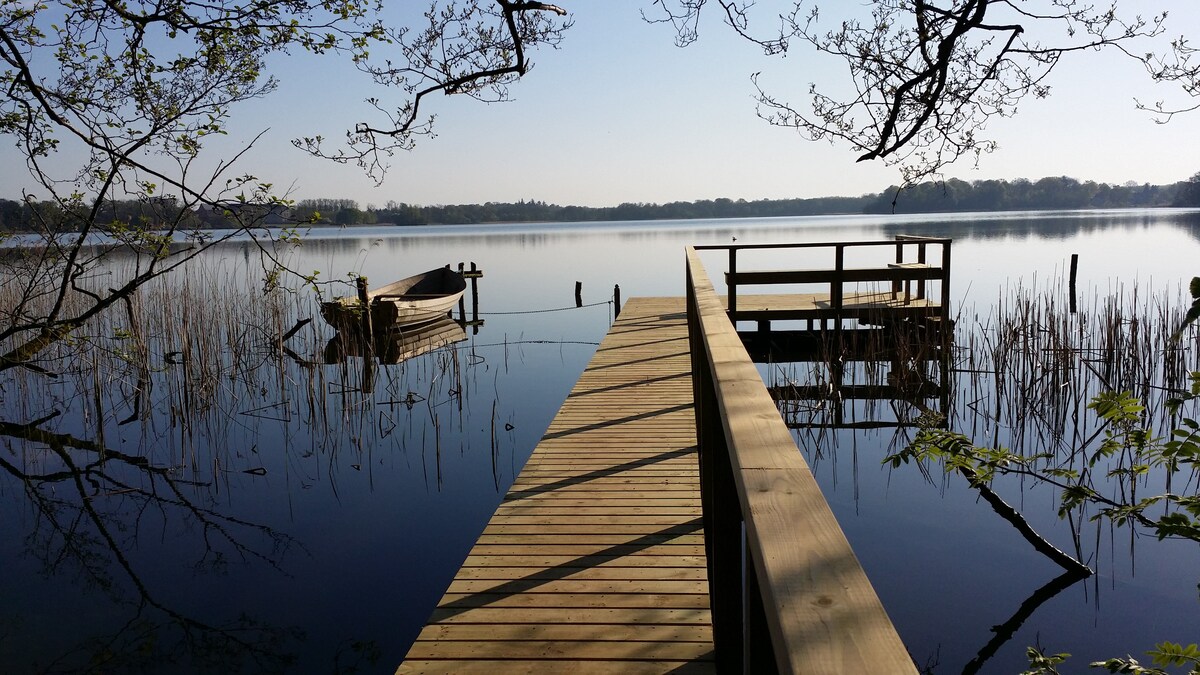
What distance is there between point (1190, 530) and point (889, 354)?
8.72 m

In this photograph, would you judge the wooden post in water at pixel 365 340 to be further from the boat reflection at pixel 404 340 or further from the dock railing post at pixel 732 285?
the dock railing post at pixel 732 285

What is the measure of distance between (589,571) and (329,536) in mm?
3278

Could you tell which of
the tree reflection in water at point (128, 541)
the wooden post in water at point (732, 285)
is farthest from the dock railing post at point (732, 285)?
the tree reflection in water at point (128, 541)

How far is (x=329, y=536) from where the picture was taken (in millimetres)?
5832

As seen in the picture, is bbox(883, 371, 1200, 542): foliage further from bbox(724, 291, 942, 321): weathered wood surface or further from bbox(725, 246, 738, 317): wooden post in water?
bbox(725, 246, 738, 317): wooden post in water

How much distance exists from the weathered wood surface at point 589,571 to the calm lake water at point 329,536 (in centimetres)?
120

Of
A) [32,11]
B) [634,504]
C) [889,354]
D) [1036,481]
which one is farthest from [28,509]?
[889,354]

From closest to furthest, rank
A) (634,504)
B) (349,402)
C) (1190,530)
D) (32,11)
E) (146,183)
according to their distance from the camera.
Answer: (1190,530), (634,504), (32,11), (146,183), (349,402)

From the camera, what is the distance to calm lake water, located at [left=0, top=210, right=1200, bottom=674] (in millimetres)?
4379

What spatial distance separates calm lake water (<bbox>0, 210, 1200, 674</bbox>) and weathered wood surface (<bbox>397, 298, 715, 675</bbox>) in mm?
1200

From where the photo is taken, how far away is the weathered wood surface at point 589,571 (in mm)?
2543

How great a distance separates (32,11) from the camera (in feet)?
16.1

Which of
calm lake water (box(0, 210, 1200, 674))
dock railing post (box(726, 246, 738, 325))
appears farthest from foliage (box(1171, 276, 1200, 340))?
dock railing post (box(726, 246, 738, 325))

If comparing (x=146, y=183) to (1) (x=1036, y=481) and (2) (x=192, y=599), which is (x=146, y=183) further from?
(1) (x=1036, y=481)
